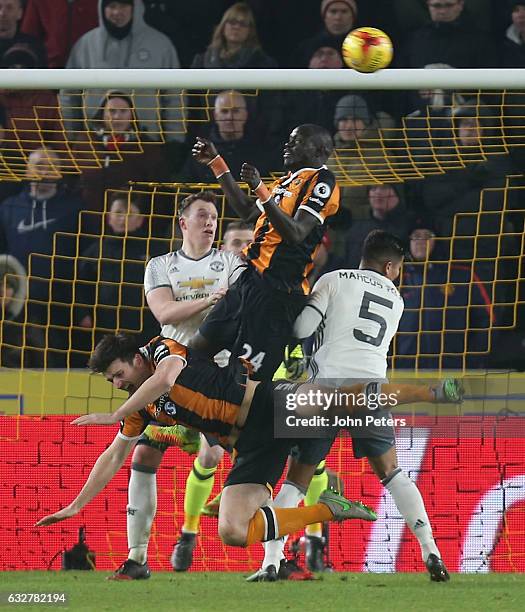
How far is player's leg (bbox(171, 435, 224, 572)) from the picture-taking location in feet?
23.3

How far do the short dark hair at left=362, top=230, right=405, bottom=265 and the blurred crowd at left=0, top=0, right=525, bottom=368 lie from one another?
1.30m

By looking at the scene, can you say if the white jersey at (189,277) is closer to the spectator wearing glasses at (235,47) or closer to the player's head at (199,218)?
the player's head at (199,218)

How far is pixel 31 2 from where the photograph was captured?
10.9 meters

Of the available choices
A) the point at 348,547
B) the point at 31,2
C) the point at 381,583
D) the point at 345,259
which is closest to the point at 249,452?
the point at 381,583

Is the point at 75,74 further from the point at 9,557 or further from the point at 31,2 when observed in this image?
the point at 31,2

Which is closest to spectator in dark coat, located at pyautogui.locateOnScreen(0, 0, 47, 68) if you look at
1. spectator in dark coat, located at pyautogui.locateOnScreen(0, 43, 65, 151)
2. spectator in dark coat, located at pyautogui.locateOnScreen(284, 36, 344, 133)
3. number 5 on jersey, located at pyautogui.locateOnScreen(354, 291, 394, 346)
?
spectator in dark coat, located at pyautogui.locateOnScreen(0, 43, 65, 151)

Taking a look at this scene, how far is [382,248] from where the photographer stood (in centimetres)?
683

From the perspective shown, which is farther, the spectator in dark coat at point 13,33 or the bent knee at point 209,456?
the spectator in dark coat at point 13,33

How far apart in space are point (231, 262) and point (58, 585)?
1.91 m

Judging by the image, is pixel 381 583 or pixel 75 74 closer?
pixel 75 74

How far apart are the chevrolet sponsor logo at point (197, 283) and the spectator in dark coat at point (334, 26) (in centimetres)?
381

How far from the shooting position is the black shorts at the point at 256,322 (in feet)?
22.0

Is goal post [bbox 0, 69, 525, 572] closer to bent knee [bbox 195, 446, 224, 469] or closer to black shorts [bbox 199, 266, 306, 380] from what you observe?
bent knee [bbox 195, 446, 224, 469]

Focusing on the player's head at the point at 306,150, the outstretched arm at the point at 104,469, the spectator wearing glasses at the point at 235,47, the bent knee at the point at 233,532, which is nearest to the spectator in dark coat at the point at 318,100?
the spectator wearing glasses at the point at 235,47
